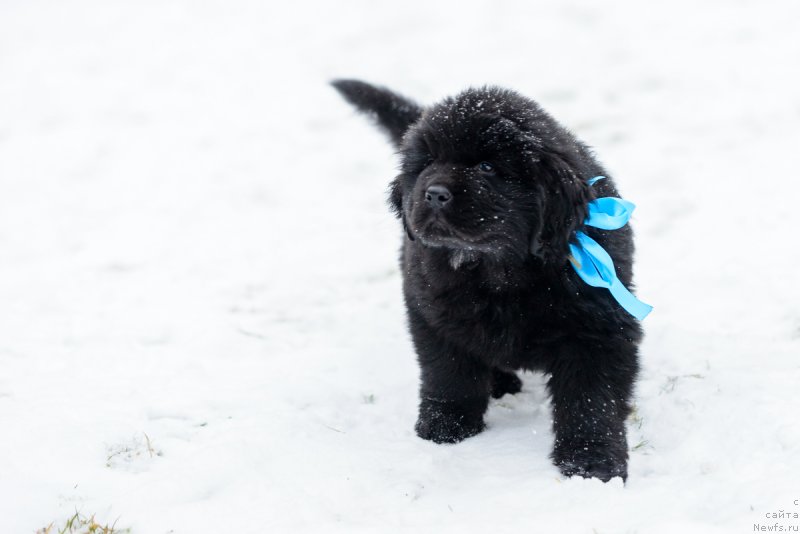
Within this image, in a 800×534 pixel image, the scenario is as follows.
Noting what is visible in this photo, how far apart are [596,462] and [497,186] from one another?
3.02 feet

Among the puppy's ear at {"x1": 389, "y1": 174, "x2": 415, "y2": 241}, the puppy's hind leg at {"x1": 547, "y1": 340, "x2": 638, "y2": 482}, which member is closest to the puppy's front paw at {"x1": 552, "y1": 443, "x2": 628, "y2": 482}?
the puppy's hind leg at {"x1": 547, "y1": 340, "x2": 638, "y2": 482}

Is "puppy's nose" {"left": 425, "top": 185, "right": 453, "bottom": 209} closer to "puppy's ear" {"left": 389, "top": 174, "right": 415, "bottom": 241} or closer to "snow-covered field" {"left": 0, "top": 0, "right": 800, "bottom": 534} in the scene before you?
"puppy's ear" {"left": 389, "top": 174, "right": 415, "bottom": 241}

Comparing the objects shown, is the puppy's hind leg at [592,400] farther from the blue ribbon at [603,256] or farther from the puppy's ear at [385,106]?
the puppy's ear at [385,106]

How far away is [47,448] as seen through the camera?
262cm

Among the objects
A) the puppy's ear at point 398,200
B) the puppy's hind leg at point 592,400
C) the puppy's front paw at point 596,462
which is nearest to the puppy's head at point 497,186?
the puppy's ear at point 398,200

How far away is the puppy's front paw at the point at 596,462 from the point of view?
2.44 meters

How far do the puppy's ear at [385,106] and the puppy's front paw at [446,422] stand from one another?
137 centimetres

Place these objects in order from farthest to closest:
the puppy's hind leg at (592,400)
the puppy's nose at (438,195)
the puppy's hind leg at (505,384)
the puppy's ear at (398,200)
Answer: the puppy's hind leg at (505,384), the puppy's ear at (398,200), the puppy's hind leg at (592,400), the puppy's nose at (438,195)

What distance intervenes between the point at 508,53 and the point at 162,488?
5.82 metres

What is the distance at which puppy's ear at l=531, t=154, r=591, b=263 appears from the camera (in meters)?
2.42

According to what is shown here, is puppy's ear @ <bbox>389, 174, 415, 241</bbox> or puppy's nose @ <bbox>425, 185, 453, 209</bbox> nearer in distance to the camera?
puppy's nose @ <bbox>425, 185, 453, 209</bbox>

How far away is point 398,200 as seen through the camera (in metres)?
2.72

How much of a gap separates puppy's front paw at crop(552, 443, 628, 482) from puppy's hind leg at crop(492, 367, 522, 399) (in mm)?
680

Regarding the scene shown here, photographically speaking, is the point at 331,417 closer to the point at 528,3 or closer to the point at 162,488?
the point at 162,488
